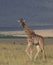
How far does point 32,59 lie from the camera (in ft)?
64.9

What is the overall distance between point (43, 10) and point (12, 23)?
11170 millimetres

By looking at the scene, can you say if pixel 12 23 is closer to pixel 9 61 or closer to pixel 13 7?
pixel 13 7

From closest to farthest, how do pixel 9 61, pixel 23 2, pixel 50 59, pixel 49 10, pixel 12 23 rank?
pixel 9 61 → pixel 50 59 → pixel 12 23 → pixel 49 10 → pixel 23 2

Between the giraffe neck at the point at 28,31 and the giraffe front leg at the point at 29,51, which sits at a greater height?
the giraffe neck at the point at 28,31

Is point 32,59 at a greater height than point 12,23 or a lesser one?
greater

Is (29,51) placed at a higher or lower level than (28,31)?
lower

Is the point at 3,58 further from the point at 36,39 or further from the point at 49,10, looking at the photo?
the point at 49,10

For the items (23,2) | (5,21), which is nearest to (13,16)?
(5,21)

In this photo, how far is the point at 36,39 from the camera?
19.9 metres

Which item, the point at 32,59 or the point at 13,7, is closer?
the point at 32,59

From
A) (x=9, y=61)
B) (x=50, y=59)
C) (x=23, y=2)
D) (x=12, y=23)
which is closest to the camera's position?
(x=9, y=61)

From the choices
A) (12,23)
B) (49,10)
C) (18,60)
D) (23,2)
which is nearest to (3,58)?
(18,60)

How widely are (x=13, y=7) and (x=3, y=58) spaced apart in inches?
3001

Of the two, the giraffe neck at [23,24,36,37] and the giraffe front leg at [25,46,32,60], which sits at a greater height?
the giraffe neck at [23,24,36,37]
